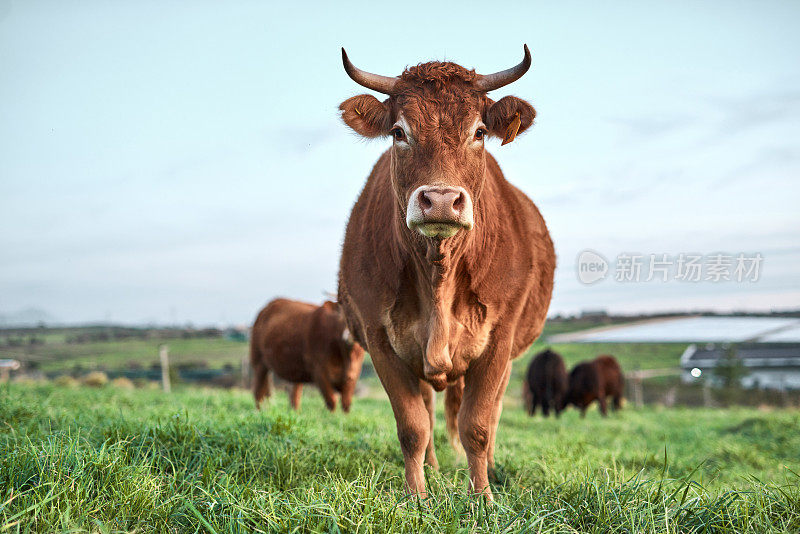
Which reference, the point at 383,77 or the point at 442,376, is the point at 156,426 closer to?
the point at 442,376

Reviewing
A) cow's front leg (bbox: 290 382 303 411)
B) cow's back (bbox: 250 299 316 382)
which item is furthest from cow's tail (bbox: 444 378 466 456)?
cow's front leg (bbox: 290 382 303 411)

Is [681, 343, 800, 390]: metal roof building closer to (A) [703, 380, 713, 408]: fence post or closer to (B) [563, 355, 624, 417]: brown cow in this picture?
(A) [703, 380, 713, 408]: fence post

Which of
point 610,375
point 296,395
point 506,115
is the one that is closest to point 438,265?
point 506,115

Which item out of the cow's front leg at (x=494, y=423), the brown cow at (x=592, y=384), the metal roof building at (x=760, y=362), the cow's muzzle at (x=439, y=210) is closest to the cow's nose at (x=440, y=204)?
the cow's muzzle at (x=439, y=210)

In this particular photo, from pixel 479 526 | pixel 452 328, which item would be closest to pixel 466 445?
pixel 452 328

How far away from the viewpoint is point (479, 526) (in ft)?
8.30

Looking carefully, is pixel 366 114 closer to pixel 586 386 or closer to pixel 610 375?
pixel 586 386

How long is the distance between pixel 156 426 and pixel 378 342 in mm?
1619

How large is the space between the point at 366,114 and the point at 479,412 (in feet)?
6.68

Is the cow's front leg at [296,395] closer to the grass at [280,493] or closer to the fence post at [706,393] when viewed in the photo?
the grass at [280,493]

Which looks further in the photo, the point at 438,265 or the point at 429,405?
the point at 429,405

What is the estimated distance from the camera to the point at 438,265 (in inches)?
131

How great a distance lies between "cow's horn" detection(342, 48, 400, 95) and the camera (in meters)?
3.51

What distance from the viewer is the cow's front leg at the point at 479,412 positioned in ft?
11.5
